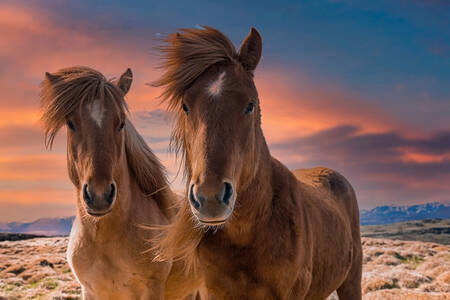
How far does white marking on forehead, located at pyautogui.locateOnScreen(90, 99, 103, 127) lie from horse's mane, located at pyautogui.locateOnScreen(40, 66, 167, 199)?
0.07m

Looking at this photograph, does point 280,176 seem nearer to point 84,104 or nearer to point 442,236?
point 84,104

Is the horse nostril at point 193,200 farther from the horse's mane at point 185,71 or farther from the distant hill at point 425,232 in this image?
the distant hill at point 425,232

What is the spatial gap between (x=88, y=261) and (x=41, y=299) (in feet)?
28.8

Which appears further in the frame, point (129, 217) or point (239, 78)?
point (129, 217)

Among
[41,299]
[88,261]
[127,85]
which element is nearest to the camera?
[88,261]

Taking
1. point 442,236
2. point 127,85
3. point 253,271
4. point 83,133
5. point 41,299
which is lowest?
point 442,236

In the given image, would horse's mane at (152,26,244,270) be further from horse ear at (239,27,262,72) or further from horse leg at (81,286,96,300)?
horse leg at (81,286,96,300)

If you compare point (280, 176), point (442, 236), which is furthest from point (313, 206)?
Result: point (442, 236)

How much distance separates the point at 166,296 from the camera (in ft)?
→ 18.6

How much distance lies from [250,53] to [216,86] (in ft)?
1.66

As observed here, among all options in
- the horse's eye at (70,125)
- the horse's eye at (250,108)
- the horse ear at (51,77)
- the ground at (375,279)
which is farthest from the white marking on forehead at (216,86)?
the ground at (375,279)

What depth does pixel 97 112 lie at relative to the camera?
4570mm

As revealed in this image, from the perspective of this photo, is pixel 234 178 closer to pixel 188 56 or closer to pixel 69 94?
pixel 188 56

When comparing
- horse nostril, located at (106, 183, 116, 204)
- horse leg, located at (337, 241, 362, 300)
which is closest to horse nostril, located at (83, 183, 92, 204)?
horse nostril, located at (106, 183, 116, 204)
